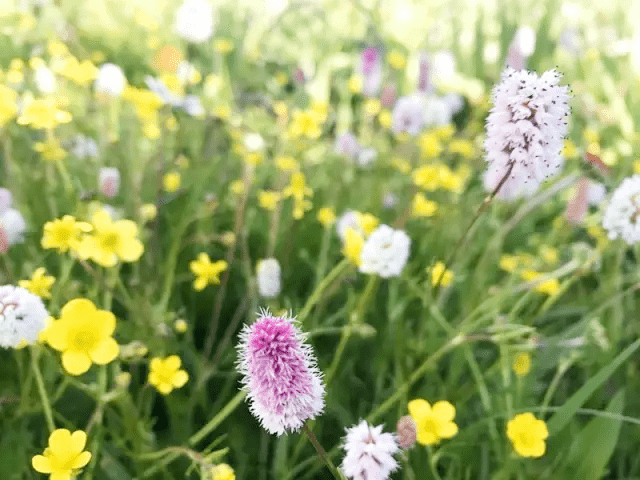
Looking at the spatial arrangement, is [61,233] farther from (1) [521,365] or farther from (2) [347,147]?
(2) [347,147]

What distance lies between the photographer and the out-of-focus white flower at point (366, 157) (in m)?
1.64

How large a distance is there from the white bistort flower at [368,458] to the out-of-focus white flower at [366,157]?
1.13 m

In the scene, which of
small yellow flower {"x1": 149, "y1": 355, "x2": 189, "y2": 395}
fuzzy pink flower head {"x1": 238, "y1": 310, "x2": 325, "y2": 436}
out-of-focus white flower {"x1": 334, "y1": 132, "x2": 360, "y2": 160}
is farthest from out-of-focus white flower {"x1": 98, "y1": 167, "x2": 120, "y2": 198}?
fuzzy pink flower head {"x1": 238, "y1": 310, "x2": 325, "y2": 436}

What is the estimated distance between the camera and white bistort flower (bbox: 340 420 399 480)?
55 cm

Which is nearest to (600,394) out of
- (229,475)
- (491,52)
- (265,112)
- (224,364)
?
(224,364)

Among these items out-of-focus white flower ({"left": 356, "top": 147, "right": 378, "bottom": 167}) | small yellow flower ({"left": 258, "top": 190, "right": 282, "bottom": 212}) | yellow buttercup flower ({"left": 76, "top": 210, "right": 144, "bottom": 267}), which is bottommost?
yellow buttercup flower ({"left": 76, "top": 210, "right": 144, "bottom": 267})

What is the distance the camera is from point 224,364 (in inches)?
39.8

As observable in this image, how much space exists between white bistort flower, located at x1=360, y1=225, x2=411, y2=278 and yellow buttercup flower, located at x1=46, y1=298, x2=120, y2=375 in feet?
1.13

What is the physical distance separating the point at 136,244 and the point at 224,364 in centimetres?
36

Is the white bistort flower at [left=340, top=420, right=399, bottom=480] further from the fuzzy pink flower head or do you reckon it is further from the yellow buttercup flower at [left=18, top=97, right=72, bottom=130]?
the yellow buttercup flower at [left=18, top=97, right=72, bottom=130]

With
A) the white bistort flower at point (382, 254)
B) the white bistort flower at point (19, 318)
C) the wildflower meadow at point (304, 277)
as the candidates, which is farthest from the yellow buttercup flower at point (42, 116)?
the white bistort flower at point (382, 254)

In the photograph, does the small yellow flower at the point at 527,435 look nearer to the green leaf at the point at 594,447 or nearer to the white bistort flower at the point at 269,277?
the green leaf at the point at 594,447

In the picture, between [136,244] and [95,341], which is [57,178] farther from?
[95,341]

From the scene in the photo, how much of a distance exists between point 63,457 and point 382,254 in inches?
17.1
